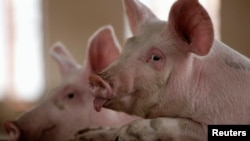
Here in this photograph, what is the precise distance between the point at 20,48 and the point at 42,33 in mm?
306

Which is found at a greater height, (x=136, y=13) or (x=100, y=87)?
(x=136, y=13)

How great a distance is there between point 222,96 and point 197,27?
0.12 meters

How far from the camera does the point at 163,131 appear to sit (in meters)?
0.87

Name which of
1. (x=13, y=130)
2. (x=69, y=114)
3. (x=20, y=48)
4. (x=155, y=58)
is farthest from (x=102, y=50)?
(x=20, y=48)

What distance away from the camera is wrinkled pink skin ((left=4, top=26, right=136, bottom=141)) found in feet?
3.93

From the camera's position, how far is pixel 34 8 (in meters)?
3.69

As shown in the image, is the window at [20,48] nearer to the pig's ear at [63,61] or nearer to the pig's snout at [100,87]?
the pig's ear at [63,61]

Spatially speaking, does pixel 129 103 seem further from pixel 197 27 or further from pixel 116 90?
pixel 197 27

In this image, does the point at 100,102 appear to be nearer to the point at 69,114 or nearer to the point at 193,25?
the point at 193,25

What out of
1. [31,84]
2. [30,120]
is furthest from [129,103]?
[31,84]

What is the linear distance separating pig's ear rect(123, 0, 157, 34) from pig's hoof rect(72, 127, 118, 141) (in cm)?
21

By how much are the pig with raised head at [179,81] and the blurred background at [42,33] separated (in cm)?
161

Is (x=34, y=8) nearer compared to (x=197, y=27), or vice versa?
(x=197, y=27)

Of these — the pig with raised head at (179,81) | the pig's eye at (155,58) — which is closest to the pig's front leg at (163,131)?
the pig with raised head at (179,81)
